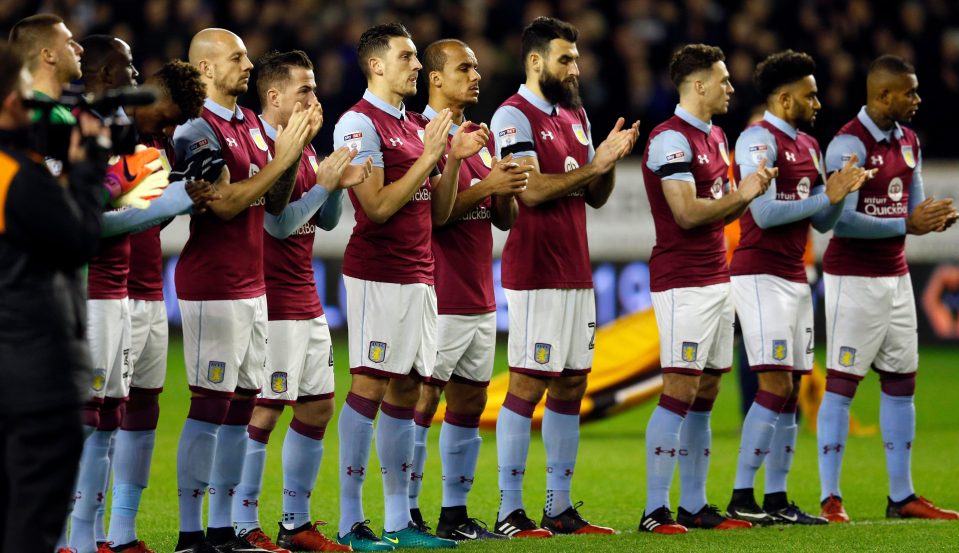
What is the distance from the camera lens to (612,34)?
18375mm

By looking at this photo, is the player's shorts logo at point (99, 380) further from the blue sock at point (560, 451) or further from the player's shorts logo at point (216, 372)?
the blue sock at point (560, 451)

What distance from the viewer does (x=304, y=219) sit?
636 centimetres

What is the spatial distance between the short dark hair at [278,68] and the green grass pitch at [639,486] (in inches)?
89.8

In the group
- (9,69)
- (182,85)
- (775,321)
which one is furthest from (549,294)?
(9,69)

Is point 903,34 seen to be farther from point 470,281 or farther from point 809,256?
point 470,281

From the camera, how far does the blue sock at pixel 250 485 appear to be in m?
6.44

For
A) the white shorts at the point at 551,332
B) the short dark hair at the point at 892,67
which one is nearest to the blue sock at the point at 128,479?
the white shorts at the point at 551,332

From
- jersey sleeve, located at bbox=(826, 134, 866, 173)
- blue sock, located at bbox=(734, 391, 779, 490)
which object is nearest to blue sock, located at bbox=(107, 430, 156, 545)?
blue sock, located at bbox=(734, 391, 779, 490)

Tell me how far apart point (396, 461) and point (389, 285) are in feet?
2.74

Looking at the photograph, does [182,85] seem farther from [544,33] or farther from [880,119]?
[880,119]

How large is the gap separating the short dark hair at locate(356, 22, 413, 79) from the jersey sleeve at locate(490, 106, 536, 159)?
0.78 meters

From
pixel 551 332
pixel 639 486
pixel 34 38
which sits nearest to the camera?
pixel 34 38

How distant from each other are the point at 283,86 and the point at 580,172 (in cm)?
156

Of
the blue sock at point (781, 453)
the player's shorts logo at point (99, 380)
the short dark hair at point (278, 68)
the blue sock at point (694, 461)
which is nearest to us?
the player's shorts logo at point (99, 380)
